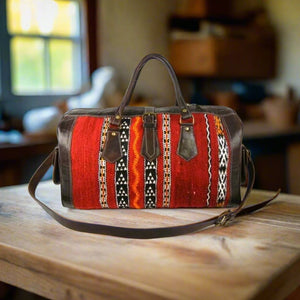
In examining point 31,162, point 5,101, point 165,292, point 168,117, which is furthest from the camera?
point 5,101

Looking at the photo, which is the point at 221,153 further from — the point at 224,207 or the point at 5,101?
the point at 5,101

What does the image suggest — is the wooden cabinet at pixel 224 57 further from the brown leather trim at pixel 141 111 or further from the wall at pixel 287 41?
the brown leather trim at pixel 141 111

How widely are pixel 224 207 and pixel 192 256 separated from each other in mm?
319

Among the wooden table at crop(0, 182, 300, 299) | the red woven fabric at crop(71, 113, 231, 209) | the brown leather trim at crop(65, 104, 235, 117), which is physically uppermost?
the brown leather trim at crop(65, 104, 235, 117)

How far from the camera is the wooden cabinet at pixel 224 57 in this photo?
12.8ft

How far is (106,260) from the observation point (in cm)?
71

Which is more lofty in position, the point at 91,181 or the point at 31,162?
the point at 91,181

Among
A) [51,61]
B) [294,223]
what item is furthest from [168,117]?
[51,61]

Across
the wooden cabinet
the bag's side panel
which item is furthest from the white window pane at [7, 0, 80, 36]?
the bag's side panel

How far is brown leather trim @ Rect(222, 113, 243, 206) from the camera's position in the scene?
100cm

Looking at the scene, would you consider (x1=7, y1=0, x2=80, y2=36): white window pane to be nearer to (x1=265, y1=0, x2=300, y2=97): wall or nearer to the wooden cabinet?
the wooden cabinet

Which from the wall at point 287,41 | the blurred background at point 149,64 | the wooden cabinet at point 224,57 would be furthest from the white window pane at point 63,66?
the wall at point 287,41

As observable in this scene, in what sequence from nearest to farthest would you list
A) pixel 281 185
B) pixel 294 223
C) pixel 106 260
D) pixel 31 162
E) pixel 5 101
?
pixel 106 260, pixel 294 223, pixel 31 162, pixel 5 101, pixel 281 185

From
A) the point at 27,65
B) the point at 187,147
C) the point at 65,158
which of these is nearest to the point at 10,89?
the point at 27,65
